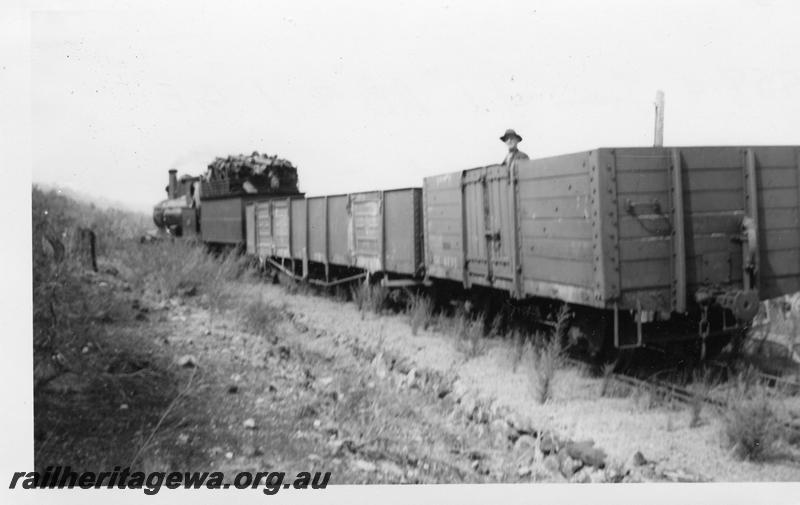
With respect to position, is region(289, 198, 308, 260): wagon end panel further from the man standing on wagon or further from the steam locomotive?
the man standing on wagon

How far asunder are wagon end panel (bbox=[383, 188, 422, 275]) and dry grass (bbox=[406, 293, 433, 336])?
44 centimetres

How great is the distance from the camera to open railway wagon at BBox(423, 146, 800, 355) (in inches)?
203

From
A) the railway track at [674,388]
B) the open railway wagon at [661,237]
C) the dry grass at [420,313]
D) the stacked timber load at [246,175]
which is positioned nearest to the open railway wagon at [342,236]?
the dry grass at [420,313]

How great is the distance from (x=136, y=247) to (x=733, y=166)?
1060cm

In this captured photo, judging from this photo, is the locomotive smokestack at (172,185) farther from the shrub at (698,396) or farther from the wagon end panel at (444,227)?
the shrub at (698,396)

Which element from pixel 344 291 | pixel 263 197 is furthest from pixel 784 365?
pixel 263 197

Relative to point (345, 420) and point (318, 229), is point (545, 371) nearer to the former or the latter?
point (345, 420)

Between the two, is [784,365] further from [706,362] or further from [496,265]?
[496,265]

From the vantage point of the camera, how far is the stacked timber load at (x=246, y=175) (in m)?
16.3

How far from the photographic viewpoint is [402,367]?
6.57 metres

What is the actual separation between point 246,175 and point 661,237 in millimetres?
12910

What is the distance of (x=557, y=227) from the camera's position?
18.7 feet

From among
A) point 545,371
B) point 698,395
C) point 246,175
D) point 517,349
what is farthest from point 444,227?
point 246,175

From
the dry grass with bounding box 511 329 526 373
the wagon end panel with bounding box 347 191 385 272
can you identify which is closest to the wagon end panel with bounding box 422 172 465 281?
the dry grass with bounding box 511 329 526 373
